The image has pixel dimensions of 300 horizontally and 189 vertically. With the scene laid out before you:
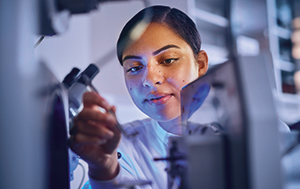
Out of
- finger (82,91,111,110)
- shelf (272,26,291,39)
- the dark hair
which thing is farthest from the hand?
shelf (272,26,291,39)

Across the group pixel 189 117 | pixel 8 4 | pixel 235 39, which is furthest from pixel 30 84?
pixel 235 39

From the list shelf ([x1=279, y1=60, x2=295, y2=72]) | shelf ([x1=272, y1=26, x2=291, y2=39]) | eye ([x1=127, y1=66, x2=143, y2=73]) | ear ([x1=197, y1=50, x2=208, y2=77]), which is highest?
eye ([x1=127, y1=66, x2=143, y2=73])

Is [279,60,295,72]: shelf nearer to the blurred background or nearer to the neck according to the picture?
the blurred background

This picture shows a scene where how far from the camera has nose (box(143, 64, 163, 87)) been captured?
0.34m

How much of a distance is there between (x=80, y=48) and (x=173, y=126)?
23 centimetres

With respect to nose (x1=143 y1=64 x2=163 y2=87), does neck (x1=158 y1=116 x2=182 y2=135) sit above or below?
below

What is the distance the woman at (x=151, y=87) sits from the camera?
320mm

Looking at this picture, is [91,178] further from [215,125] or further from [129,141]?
[215,125]

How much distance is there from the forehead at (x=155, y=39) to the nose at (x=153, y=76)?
3 cm

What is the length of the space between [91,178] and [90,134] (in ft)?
0.26

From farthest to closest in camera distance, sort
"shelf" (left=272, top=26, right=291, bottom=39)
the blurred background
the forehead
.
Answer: "shelf" (left=272, top=26, right=291, bottom=39), the forehead, the blurred background

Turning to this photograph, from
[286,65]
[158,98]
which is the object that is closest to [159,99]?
[158,98]

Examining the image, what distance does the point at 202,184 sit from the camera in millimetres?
280

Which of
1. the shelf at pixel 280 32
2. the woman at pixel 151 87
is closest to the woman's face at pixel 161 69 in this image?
the woman at pixel 151 87
